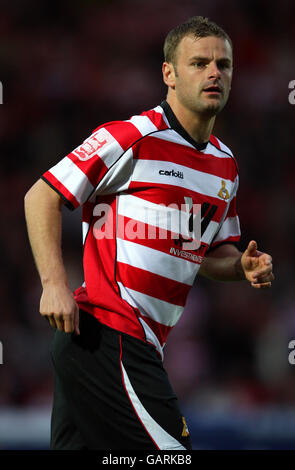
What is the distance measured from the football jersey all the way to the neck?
0.34 ft

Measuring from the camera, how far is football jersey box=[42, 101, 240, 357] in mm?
2928

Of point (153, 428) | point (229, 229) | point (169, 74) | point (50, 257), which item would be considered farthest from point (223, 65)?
point (153, 428)

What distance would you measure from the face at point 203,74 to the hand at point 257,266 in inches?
25.5

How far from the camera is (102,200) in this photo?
304 centimetres

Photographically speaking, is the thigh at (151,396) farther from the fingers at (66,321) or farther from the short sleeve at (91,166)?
the short sleeve at (91,166)

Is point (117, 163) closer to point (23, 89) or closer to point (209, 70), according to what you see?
point (209, 70)

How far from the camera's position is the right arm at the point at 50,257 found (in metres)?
2.73

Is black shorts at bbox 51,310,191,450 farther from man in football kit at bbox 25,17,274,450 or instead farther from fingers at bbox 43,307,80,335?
fingers at bbox 43,307,80,335

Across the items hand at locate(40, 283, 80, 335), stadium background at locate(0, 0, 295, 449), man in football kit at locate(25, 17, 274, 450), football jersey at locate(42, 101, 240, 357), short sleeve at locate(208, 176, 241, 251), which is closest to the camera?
hand at locate(40, 283, 80, 335)

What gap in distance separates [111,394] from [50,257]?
1.93 feet

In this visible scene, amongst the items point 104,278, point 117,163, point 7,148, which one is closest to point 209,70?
point 117,163

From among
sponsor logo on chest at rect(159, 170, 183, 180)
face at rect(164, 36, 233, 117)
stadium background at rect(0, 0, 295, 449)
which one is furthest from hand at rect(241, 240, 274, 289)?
stadium background at rect(0, 0, 295, 449)

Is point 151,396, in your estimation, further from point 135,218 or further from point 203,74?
point 203,74

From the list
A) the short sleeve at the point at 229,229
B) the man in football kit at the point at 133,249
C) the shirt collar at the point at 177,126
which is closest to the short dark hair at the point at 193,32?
the man in football kit at the point at 133,249
